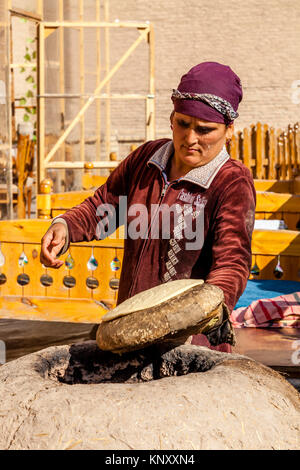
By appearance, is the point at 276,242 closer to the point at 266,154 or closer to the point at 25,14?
the point at 25,14

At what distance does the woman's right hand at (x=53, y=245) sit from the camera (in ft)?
5.79

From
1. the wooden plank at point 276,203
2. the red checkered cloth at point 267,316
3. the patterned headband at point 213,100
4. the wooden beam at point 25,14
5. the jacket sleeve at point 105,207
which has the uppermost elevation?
the wooden beam at point 25,14

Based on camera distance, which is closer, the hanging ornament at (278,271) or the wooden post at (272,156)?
the hanging ornament at (278,271)

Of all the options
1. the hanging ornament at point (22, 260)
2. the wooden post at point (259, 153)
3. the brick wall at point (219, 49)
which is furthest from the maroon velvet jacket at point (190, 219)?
Result: the brick wall at point (219, 49)

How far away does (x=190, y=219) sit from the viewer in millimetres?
1828

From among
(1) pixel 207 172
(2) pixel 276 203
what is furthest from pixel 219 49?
(1) pixel 207 172

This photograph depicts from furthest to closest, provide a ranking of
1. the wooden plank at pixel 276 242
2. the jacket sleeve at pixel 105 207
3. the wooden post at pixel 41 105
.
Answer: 1. the wooden post at pixel 41 105
2. the wooden plank at pixel 276 242
3. the jacket sleeve at pixel 105 207

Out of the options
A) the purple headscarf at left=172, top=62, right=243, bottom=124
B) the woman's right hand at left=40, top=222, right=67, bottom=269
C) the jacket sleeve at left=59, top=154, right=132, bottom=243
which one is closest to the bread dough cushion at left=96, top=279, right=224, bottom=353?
the woman's right hand at left=40, top=222, right=67, bottom=269

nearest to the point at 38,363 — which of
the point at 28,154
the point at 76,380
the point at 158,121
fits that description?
the point at 76,380

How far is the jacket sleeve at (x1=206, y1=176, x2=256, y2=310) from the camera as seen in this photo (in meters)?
1.63

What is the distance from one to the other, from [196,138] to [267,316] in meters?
1.99

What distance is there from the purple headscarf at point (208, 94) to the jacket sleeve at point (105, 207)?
374mm

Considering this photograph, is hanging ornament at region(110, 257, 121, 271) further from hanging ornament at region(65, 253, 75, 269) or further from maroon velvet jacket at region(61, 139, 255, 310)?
maroon velvet jacket at region(61, 139, 255, 310)

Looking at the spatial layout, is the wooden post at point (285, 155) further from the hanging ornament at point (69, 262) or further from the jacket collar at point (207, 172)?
the jacket collar at point (207, 172)
